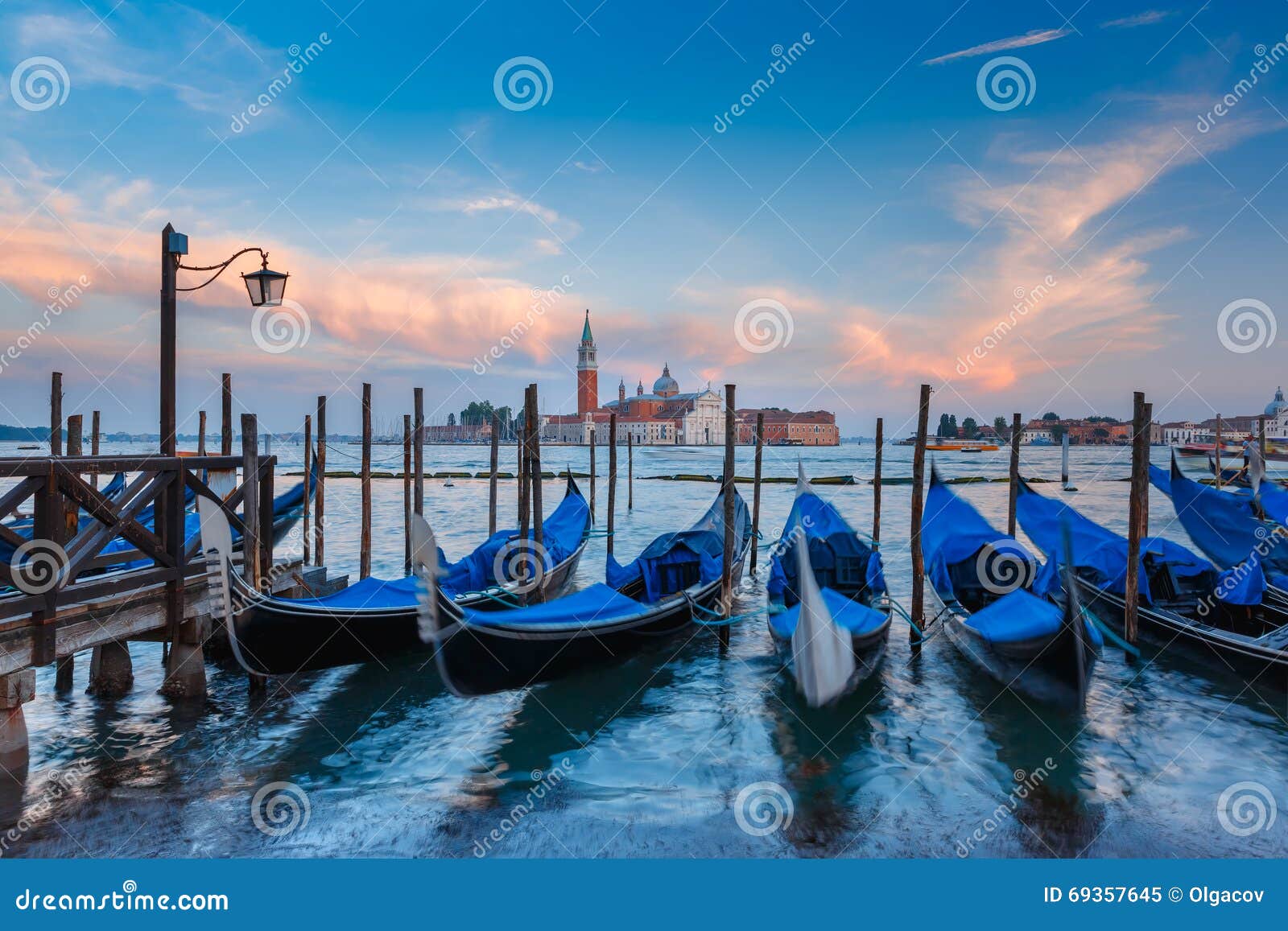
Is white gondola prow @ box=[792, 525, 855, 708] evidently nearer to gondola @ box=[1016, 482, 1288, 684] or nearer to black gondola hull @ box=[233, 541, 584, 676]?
gondola @ box=[1016, 482, 1288, 684]

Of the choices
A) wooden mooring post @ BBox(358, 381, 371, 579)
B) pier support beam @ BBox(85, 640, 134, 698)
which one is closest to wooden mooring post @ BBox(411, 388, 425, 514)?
wooden mooring post @ BBox(358, 381, 371, 579)

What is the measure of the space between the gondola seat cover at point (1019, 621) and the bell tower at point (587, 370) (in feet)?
248

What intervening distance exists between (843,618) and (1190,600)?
116 inches

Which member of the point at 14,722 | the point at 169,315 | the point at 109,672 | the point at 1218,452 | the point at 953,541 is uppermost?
the point at 169,315

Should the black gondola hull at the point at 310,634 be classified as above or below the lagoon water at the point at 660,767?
above

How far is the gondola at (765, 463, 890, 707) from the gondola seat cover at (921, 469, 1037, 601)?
555mm

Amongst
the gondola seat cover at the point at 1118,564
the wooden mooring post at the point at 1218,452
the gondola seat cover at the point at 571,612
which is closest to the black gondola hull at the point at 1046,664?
the gondola seat cover at the point at 1118,564

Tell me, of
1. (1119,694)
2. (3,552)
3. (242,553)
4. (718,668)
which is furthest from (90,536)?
(1119,694)

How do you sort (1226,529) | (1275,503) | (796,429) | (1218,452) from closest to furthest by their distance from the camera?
(1226,529) → (1275,503) → (1218,452) → (796,429)

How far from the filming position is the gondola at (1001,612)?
3.93 m

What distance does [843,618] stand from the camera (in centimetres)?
477

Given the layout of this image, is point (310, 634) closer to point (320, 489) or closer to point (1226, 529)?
point (320, 489)

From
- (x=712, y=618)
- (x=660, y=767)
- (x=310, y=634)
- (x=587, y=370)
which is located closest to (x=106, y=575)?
(x=310, y=634)

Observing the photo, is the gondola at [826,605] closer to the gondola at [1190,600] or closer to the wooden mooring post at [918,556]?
the wooden mooring post at [918,556]
